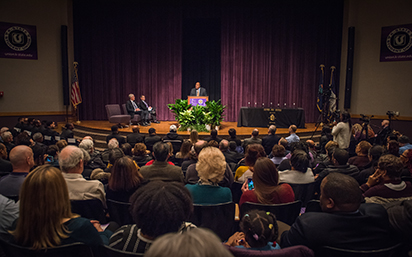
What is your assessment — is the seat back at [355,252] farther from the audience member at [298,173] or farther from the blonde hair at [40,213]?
the audience member at [298,173]

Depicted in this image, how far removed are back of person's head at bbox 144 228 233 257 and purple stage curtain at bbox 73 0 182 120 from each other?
478 inches

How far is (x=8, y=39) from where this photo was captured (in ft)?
33.6

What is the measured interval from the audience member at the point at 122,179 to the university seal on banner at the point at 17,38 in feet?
32.1

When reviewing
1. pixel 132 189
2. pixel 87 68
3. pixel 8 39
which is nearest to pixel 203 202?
pixel 132 189

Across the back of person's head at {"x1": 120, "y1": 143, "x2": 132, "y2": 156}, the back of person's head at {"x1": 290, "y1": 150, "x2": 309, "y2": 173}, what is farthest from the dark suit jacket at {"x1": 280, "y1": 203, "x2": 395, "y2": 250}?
the back of person's head at {"x1": 120, "y1": 143, "x2": 132, "y2": 156}

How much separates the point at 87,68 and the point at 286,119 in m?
7.88

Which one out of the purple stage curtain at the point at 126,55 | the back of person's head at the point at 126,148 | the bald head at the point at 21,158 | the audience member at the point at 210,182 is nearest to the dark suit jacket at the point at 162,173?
the audience member at the point at 210,182

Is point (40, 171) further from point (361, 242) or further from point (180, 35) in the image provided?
point (180, 35)

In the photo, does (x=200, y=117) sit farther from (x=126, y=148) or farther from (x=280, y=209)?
(x=280, y=209)

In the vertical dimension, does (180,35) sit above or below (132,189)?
above

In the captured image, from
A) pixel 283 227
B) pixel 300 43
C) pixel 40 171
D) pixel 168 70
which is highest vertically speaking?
pixel 300 43

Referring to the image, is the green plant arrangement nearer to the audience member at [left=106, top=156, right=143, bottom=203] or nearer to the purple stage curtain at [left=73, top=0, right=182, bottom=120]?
the purple stage curtain at [left=73, top=0, right=182, bottom=120]

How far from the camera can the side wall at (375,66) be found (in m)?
9.79

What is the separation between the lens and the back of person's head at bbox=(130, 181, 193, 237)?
4.87ft
